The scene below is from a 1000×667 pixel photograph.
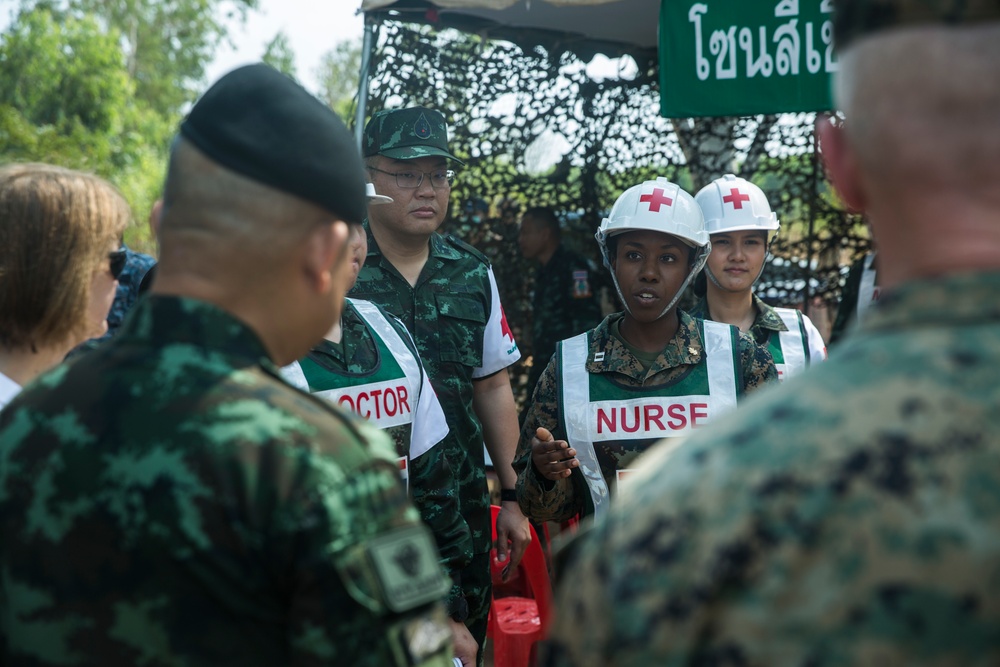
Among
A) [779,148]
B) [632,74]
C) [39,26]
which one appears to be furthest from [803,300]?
[39,26]

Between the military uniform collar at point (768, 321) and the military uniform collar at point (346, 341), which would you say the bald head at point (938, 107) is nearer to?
the military uniform collar at point (346, 341)

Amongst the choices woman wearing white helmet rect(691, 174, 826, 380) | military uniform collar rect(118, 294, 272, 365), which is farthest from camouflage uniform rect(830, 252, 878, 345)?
military uniform collar rect(118, 294, 272, 365)

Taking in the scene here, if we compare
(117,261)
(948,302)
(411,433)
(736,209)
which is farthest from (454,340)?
(948,302)

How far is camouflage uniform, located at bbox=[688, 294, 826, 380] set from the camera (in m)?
4.30

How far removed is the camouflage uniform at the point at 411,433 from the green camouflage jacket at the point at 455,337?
0.37m

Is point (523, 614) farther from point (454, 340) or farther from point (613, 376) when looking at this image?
point (613, 376)

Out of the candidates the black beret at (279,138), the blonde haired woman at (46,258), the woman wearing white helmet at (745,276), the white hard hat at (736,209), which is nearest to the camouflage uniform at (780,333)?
the woman wearing white helmet at (745,276)

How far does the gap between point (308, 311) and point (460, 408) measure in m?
2.55

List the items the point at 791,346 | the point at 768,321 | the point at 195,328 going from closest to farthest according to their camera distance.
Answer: the point at 195,328
the point at 791,346
the point at 768,321

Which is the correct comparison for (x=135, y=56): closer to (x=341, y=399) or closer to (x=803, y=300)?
(x=803, y=300)

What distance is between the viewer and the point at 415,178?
410cm

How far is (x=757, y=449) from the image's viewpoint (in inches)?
38.7

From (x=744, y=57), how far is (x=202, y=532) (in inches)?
196

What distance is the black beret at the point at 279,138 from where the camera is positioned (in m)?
1.45
